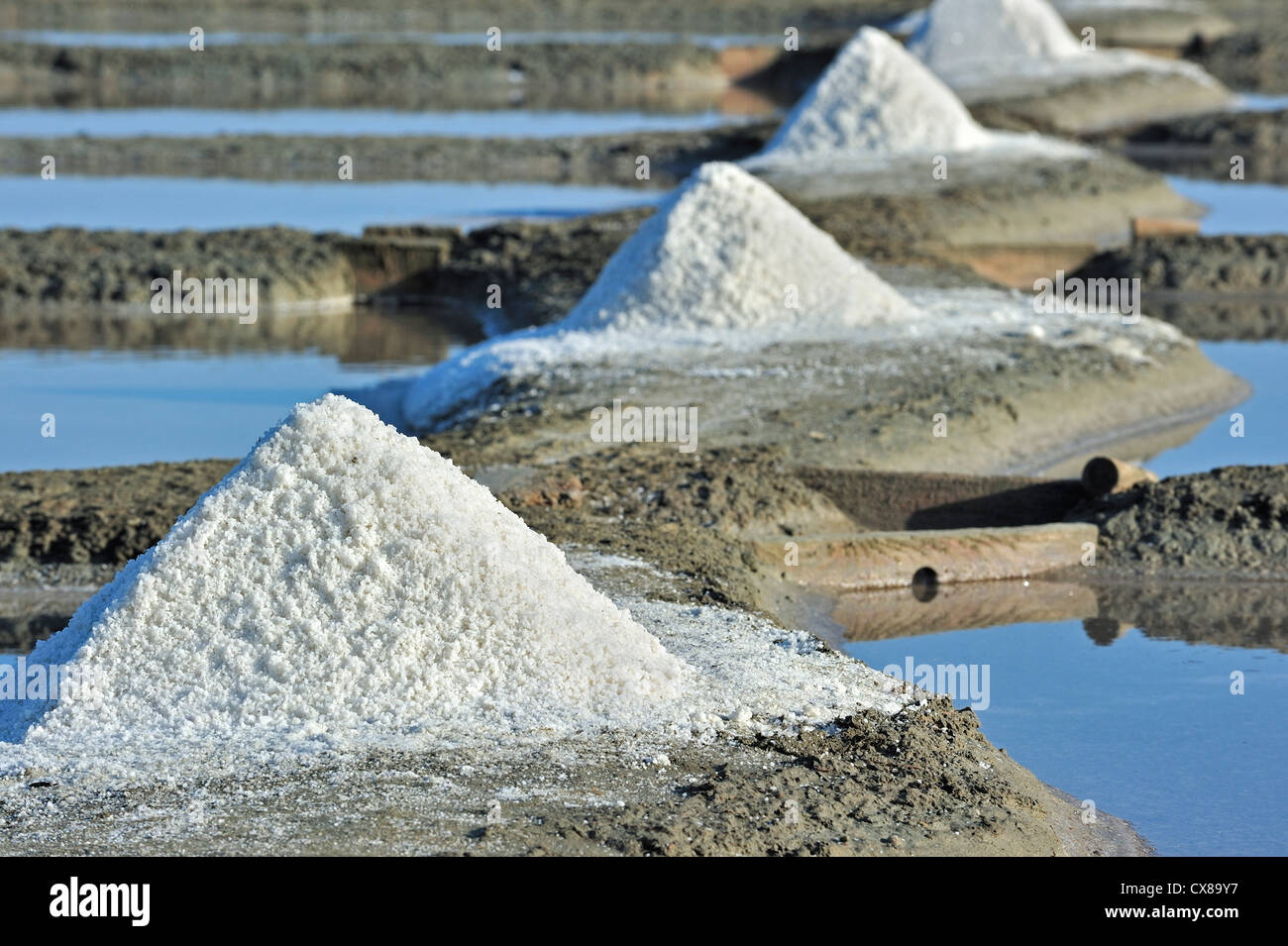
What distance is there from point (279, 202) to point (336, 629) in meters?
13.5

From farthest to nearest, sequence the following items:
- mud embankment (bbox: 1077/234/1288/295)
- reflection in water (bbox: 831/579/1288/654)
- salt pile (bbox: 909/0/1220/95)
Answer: salt pile (bbox: 909/0/1220/95) < mud embankment (bbox: 1077/234/1288/295) < reflection in water (bbox: 831/579/1288/654)

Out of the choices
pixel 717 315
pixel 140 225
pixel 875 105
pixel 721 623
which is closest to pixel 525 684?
pixel 721 623

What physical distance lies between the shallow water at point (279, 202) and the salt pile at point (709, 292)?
6.05 m

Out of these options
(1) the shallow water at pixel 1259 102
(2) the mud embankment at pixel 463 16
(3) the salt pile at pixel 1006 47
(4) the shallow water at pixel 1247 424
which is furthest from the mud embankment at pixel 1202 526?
(2) the mud embankment at pixel 463 16

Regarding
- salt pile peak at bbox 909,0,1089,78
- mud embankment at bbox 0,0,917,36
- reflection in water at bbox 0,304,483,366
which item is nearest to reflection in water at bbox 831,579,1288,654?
reflection in water at bbox 0,304,483,366

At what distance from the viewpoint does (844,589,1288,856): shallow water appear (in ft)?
16.7

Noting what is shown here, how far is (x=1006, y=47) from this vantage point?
25281 millimetres

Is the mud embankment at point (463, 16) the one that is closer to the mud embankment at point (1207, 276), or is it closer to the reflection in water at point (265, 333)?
the mud embankment at point (1207, 276)

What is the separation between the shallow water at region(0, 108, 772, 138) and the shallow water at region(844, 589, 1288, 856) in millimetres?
16324

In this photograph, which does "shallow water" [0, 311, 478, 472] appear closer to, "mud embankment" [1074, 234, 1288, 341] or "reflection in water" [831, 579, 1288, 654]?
"reflection in water" [831, 579, 1288, 654]

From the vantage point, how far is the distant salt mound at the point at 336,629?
466 centimetres

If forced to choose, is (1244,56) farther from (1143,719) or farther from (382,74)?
(1143,719)

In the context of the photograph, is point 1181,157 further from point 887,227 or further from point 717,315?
point 717,315

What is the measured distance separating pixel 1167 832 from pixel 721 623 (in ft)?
4.82
